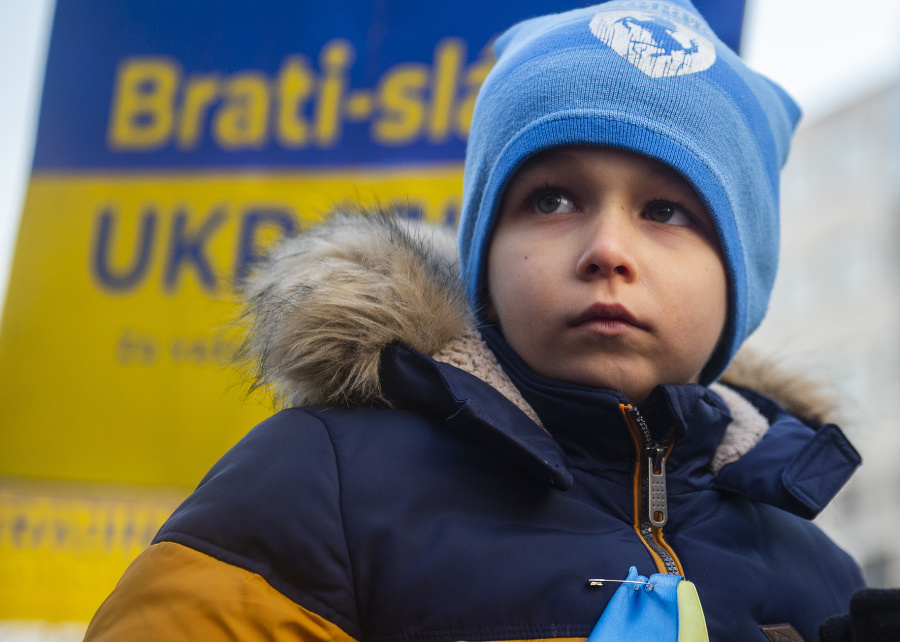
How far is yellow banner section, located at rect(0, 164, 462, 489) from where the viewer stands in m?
1.92

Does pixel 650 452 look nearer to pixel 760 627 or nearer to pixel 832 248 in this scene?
pixel 760 627

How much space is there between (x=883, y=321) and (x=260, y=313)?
22.3 m

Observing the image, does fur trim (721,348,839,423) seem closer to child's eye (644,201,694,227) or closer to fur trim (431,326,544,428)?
child's eye (644,201,694,227)

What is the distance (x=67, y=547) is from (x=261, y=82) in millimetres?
1203

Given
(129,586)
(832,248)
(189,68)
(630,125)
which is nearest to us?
(129,586)

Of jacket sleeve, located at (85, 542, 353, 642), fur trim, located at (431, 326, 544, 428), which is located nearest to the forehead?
fur trim, located at (431, 326, 544, 428)

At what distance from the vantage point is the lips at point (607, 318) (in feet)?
3.23

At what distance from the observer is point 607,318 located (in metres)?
0.99

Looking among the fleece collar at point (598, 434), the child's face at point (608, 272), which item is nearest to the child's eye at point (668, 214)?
the child's face at point (608, 272)

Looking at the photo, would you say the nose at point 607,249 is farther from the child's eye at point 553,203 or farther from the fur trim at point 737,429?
the fur trim at point 737,429

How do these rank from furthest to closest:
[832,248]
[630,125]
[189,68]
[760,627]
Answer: [832,248]
[189,68]
[630,125]
[760,627]

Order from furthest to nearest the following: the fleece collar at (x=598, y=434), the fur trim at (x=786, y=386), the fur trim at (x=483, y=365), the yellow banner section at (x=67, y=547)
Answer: the yellow banner section at (x=67, y=547)
the fur trim at (x=786, y=386)
the fur trim at (x=483, y=365)
the fleece collar at (x=598, y=434)

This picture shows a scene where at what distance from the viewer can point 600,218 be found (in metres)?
1.03

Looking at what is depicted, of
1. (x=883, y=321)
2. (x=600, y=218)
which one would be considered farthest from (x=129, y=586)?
(x=883, y=321)
